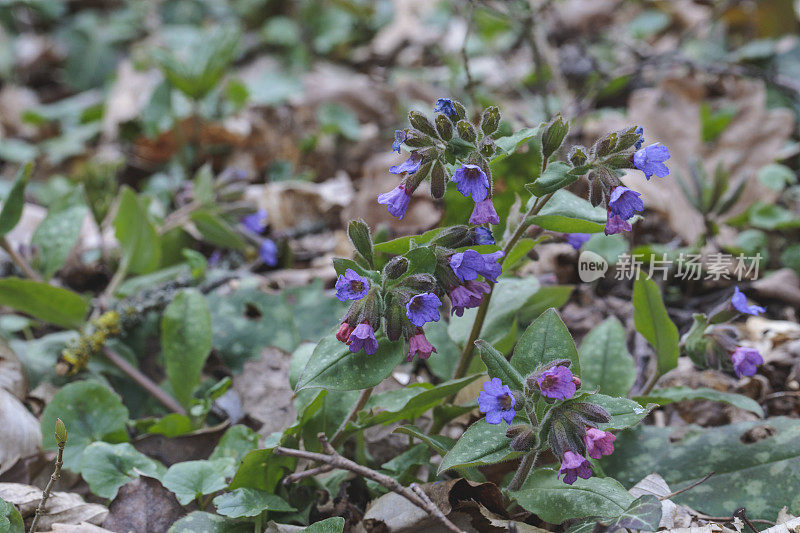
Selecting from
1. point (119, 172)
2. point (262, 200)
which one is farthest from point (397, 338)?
point (119, 172)

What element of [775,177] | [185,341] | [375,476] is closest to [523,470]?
[375,476]

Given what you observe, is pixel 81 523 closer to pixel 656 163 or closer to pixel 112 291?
pixel 112 291

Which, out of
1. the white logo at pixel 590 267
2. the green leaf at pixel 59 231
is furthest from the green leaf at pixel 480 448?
the green leaf at pixel 59 231

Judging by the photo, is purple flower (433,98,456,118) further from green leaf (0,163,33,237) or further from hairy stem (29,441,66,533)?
green leaf (0,163,33,237)

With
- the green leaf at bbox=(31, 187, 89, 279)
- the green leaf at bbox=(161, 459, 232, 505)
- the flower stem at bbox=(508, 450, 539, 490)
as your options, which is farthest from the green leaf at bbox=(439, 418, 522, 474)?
the green leaf at bbox=(31, 187, 89, 279)

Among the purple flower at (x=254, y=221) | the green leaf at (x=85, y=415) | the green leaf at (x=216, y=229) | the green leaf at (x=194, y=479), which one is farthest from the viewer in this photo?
the purple flower at (x=254, y=221)

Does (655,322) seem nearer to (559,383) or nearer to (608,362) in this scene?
(608,362)

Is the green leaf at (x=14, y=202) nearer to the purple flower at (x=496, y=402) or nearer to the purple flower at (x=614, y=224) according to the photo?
the purple flower at (x=496, y=402)
